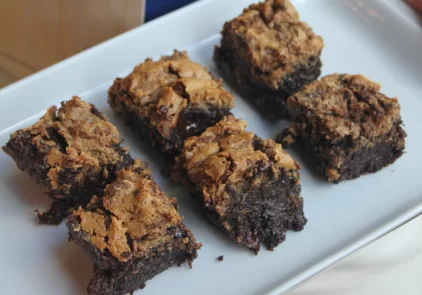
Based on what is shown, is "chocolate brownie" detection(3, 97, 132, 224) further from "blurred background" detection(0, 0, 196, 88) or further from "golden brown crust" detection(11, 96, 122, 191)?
"blurred background" detection(0, 0, 196, 88)

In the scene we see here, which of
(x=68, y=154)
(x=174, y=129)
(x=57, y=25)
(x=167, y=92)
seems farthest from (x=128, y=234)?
(x=57, y=25)

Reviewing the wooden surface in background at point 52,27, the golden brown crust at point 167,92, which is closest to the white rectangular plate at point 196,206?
the golden brown crust at point 167,92

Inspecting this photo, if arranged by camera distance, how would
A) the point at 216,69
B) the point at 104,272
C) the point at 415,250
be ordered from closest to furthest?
the point at 104,272, the point at 415,250, the point at 216,69

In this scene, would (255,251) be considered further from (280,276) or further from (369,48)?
(369,48)

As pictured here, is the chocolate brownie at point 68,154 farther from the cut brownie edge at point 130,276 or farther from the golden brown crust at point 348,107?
the golden brown crust at point 348,107

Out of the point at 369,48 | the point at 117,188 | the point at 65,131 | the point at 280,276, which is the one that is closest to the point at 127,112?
the point at 65,131

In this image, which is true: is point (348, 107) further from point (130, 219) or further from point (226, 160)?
point (130, 219)
